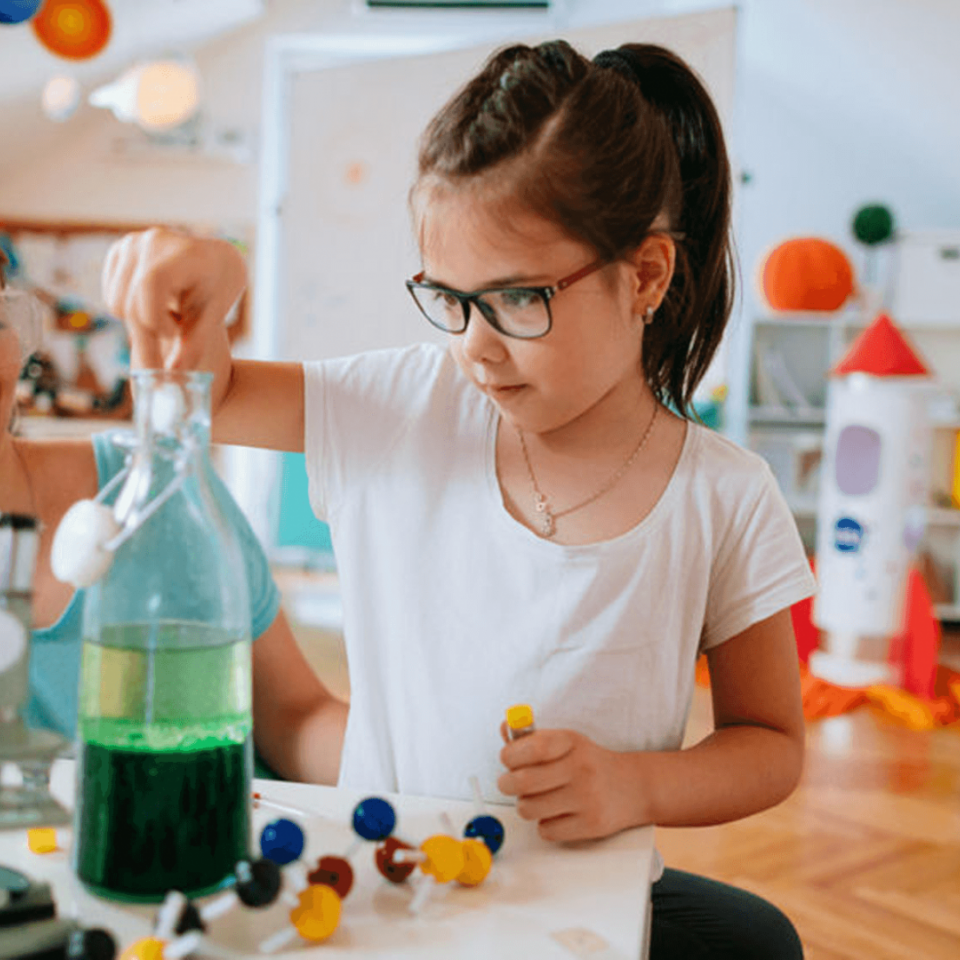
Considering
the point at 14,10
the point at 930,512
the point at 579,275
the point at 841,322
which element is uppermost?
the point at 14,10

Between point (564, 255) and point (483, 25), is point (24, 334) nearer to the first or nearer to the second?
point (564, 255)

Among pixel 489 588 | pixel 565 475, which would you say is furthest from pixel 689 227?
pixel 489 588

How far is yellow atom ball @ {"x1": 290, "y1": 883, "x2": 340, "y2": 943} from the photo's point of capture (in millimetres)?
498

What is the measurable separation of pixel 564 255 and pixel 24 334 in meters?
0.35

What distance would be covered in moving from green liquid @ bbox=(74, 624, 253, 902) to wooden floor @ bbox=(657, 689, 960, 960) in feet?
5.28

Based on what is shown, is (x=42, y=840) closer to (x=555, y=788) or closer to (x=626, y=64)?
(x=555, y=788)

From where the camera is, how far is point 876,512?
354cm

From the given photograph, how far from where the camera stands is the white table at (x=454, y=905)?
0.50 m

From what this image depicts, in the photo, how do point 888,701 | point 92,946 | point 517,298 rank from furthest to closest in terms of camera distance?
point 888,701
point 517,298
point 92,946

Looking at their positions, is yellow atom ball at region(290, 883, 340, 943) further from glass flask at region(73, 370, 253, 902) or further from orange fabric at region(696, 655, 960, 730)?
orange fabric at region(696, 655, 960, 730)

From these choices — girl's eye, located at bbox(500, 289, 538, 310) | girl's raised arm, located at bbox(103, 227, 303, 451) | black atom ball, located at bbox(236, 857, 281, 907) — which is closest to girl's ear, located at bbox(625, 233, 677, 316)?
girl's eye, located at bbox(500, 289, 538, 310)

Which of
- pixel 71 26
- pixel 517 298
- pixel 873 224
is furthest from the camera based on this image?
pixel 873 224

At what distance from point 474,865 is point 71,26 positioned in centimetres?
312

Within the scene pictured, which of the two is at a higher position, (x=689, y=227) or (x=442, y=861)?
Result: (x=689, y=227)
